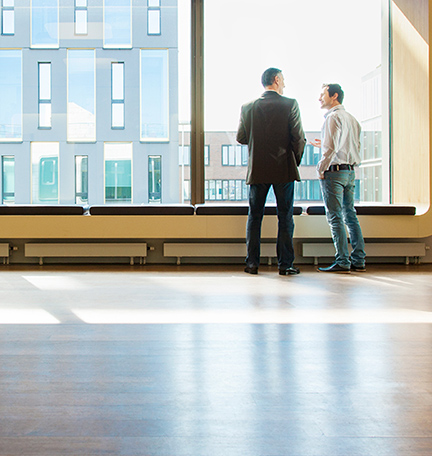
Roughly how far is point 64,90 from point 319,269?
3.00 metres

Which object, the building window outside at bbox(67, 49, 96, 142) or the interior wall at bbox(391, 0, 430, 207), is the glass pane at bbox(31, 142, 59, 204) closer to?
the building window outside at bbox(67, 49, 96, 142)

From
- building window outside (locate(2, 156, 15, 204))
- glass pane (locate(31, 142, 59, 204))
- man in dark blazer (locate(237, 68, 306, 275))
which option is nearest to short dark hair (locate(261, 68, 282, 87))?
man in dark blazer (locate(237, 68, 306, 275))

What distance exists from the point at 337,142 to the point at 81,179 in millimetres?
2551

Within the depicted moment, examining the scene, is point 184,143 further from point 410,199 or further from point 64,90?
point 410,199

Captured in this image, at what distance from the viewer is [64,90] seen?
5645 mm

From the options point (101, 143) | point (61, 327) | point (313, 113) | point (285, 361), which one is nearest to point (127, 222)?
point (101, 143)

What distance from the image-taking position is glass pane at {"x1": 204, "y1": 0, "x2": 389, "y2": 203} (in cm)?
567

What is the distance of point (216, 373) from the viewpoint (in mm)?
1828

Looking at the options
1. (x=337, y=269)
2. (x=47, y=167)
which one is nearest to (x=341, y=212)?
(x=337, y=269)

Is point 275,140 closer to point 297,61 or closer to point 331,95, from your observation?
point 331,95

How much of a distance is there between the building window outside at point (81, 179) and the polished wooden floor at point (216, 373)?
2304 mm

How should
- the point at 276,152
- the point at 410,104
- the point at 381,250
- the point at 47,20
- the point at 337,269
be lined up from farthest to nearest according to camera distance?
the point at 47,20
the point at 410,104
the point at 381,250
the point at 337,269
the point at 276,152

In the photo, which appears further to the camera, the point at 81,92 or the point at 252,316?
the point at 81,92

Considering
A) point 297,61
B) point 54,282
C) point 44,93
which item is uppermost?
point 297,61
